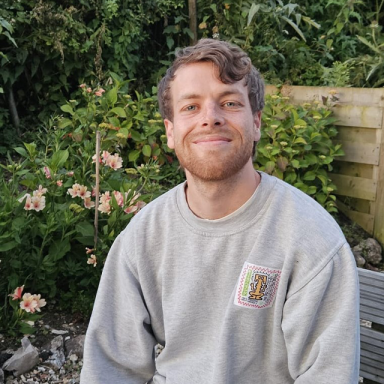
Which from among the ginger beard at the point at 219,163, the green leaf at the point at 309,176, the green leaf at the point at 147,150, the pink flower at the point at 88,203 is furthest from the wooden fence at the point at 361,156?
the ginger beard at the point at 219,163

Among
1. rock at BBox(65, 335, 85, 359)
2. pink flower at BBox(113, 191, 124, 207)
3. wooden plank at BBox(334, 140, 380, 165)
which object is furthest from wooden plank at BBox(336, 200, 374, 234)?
rock at BBox(65, 335, 85, 359)

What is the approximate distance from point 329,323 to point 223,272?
→ 0.31 m

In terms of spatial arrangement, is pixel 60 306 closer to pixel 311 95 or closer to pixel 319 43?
pixel 311 95

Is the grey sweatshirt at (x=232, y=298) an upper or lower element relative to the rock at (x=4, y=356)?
upper

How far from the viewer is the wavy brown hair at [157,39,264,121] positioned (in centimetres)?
162

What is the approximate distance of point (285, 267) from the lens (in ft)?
4.96

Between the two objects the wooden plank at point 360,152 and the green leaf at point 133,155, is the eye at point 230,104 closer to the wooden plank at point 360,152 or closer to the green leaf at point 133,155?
the green leaf at point 133,155

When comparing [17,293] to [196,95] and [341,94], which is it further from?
[341,94]

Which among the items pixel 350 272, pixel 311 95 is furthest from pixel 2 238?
pixel 311 95

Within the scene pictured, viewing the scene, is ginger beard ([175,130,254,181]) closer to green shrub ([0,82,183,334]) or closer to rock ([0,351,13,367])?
green shrub ([0,82,183,334])

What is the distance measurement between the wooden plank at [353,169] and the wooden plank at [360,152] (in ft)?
0.22

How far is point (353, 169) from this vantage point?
473 cm

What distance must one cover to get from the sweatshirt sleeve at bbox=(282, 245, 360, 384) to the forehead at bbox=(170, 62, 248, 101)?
1.72 feet

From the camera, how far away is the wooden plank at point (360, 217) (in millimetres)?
4703
